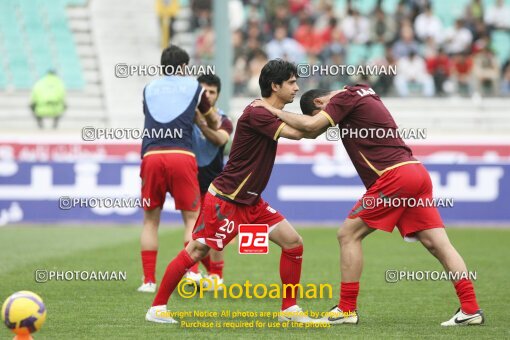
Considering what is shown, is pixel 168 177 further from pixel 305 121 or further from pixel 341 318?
pixel 341 318

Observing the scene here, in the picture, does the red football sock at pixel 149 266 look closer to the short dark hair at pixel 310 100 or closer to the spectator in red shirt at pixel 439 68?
the short dark hair at pixel 310 100

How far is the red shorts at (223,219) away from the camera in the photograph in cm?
835

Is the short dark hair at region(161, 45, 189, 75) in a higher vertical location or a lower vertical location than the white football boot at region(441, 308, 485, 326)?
higher

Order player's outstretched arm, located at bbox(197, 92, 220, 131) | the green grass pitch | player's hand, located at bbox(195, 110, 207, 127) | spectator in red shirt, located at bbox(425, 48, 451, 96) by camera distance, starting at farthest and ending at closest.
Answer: spectator in red shirt, located at bbox(425, 48, 451, 96) < player's hand, located at bbox(195, 110, 207, 127) < player's outstretched arm, located at bbox(197, 92, 220, 131) < the green grass pitch

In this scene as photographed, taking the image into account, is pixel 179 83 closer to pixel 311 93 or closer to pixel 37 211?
pixel 311 93

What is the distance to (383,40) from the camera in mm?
24703

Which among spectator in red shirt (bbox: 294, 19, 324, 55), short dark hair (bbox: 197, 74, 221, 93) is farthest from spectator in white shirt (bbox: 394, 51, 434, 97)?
short dark hair (bbox: 197, 74, 221, 93)

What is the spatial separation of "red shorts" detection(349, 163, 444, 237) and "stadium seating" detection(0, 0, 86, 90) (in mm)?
17564

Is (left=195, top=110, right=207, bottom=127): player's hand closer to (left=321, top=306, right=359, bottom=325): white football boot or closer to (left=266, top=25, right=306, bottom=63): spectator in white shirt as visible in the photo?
(left=321, top=306, right=359, bottom=325): white football boot

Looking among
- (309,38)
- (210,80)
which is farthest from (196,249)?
(309,38)

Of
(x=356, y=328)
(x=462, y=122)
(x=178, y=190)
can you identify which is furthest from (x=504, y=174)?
(x=356, y=328)

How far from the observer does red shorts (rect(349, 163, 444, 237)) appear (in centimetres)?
841

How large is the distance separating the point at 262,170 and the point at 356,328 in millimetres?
1509

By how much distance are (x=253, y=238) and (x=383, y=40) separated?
55.8ft
